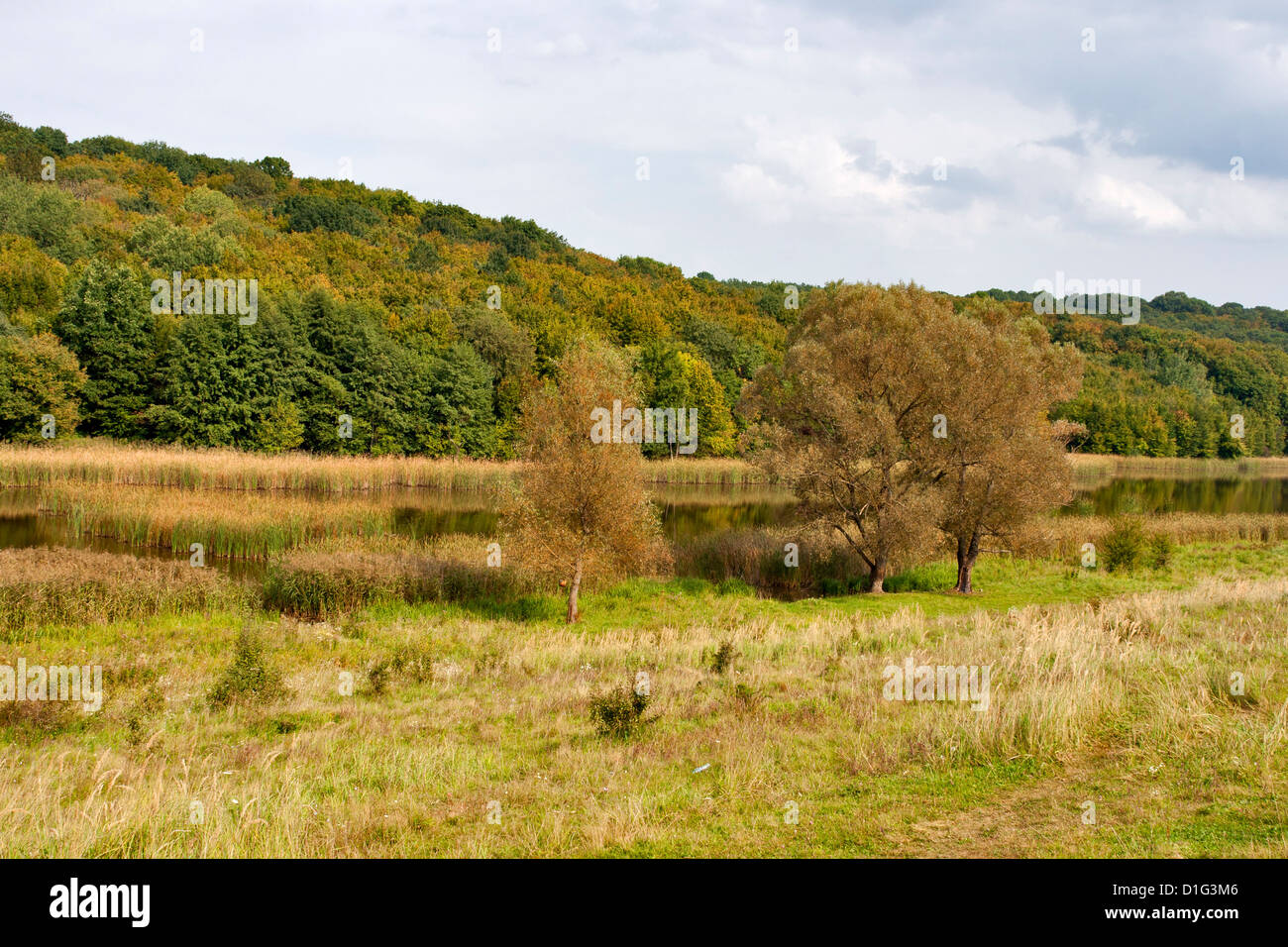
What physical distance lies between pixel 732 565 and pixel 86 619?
19.1m

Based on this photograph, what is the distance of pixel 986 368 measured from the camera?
2380 cm

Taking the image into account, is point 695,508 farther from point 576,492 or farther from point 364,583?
point 364,583

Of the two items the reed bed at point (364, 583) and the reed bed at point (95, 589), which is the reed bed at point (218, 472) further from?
the reed bed at point (95, 589)

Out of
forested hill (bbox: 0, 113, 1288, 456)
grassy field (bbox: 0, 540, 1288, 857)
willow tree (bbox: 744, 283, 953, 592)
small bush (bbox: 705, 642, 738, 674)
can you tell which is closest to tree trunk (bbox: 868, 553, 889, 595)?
willow tree (bbox: 744, 283, 953, 592)

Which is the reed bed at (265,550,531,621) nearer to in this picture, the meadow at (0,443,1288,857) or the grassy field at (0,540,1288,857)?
the meadow at (0,443,1288,857)

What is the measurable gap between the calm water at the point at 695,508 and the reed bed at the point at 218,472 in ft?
6.44

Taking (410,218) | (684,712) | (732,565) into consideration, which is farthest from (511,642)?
(410,218)

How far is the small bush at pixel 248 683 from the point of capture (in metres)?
11.1

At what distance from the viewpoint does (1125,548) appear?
87.5ft

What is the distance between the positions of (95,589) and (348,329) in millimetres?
49522

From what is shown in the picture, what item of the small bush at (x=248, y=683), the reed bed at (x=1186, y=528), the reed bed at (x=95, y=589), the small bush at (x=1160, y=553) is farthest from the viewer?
the reed bed at (x=1186, y=528)

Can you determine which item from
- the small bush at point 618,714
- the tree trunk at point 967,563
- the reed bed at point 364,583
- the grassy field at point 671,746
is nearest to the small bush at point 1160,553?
the tree trunk at point 967,563

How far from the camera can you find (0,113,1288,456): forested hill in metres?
55.0

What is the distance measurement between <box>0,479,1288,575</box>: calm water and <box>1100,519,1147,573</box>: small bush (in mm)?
12235
